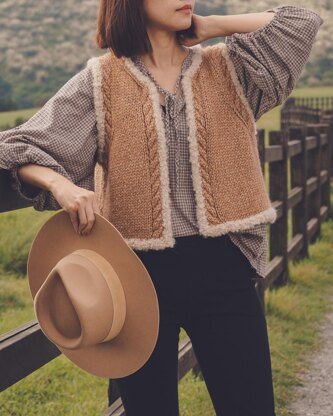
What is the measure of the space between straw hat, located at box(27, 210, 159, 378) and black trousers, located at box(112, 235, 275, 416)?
0.16 m

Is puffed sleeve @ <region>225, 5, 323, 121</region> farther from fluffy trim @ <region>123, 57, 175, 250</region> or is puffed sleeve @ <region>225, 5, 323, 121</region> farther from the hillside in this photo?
the hillside

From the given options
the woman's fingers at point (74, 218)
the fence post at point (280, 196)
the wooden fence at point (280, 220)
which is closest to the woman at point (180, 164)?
the woman's fingers at point (74, 218)

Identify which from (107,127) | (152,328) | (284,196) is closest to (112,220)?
(107,127)

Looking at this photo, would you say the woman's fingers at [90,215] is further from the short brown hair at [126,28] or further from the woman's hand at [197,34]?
the woman's hand at [197,34]

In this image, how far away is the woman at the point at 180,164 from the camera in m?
2.08

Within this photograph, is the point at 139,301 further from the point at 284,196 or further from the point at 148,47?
the point at 284,196

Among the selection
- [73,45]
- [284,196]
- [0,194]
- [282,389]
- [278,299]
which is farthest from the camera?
[73,45]

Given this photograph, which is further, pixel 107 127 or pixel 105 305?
pixel 107 127

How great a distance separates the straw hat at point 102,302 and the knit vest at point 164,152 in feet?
0.59

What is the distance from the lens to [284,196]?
5785 mm

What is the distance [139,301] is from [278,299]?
11.2 ft

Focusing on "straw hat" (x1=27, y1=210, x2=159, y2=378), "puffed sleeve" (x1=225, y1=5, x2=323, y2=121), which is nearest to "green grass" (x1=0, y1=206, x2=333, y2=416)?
"straw hat" (x1=27, y1=210, x2=159, y2=378)

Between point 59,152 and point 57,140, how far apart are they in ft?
0.11

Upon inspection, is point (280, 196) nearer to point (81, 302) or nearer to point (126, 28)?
point (126, 28)
